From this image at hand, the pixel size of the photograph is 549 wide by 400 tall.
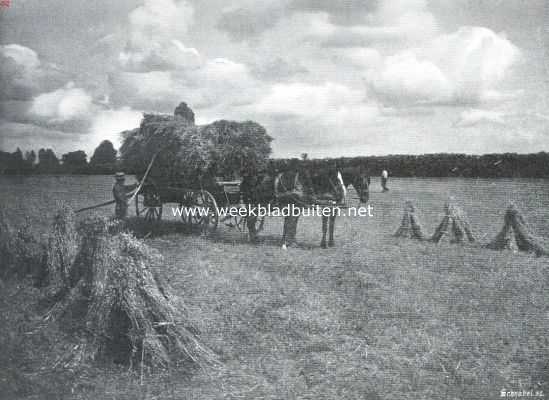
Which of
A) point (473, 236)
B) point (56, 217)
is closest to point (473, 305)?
point (473, 236)

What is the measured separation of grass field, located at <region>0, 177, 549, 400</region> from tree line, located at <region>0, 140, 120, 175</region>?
12.2 inches

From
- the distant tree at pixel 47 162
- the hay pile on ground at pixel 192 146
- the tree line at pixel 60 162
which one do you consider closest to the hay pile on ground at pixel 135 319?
the tree line at pixel 60 162

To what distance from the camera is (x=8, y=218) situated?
6.94m

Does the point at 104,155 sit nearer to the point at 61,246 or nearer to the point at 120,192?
the point at 120,192

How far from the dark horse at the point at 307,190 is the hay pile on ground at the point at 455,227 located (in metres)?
2.58

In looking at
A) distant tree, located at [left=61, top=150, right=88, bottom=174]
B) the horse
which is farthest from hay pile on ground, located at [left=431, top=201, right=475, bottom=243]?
distant tree, located at [left=61, top=150, right=88, bottom=174]

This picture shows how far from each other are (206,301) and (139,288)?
170cm

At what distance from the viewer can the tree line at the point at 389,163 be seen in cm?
744

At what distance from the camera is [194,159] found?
29.7 ft

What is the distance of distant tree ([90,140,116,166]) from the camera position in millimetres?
9656

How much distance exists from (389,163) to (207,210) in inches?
1176

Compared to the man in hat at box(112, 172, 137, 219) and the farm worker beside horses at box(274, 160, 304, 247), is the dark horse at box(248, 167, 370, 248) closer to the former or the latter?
the farm worker beside horses at box(274, 160, 304, 247)

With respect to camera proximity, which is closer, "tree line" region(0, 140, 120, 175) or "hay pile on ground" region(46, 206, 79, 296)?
"hay pile on ground" region(46, 206, 79, 296)

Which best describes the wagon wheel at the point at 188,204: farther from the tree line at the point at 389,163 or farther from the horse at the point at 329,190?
the horse at the point at 329,190
